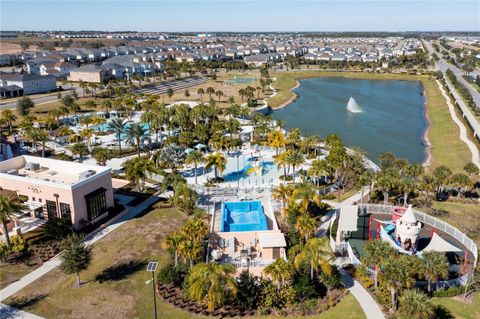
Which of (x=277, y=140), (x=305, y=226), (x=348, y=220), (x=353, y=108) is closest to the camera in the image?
(x=305, y=226)

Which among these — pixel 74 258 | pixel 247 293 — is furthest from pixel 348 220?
pixel 74 258

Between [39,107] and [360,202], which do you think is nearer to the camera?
[360,202]

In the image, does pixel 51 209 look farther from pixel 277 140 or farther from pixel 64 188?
pixel 277 140

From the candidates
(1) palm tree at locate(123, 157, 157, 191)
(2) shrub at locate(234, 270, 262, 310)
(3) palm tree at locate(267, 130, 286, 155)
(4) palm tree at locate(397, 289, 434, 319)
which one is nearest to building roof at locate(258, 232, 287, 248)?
(2) shrub at locate(234, 270, 262, 310)

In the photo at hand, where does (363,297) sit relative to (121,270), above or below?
below

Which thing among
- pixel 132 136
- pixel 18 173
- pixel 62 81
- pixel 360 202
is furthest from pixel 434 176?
pixel 62 81

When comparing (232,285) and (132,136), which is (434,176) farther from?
(132,136)

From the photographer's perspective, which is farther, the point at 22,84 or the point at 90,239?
the point at 22,84
